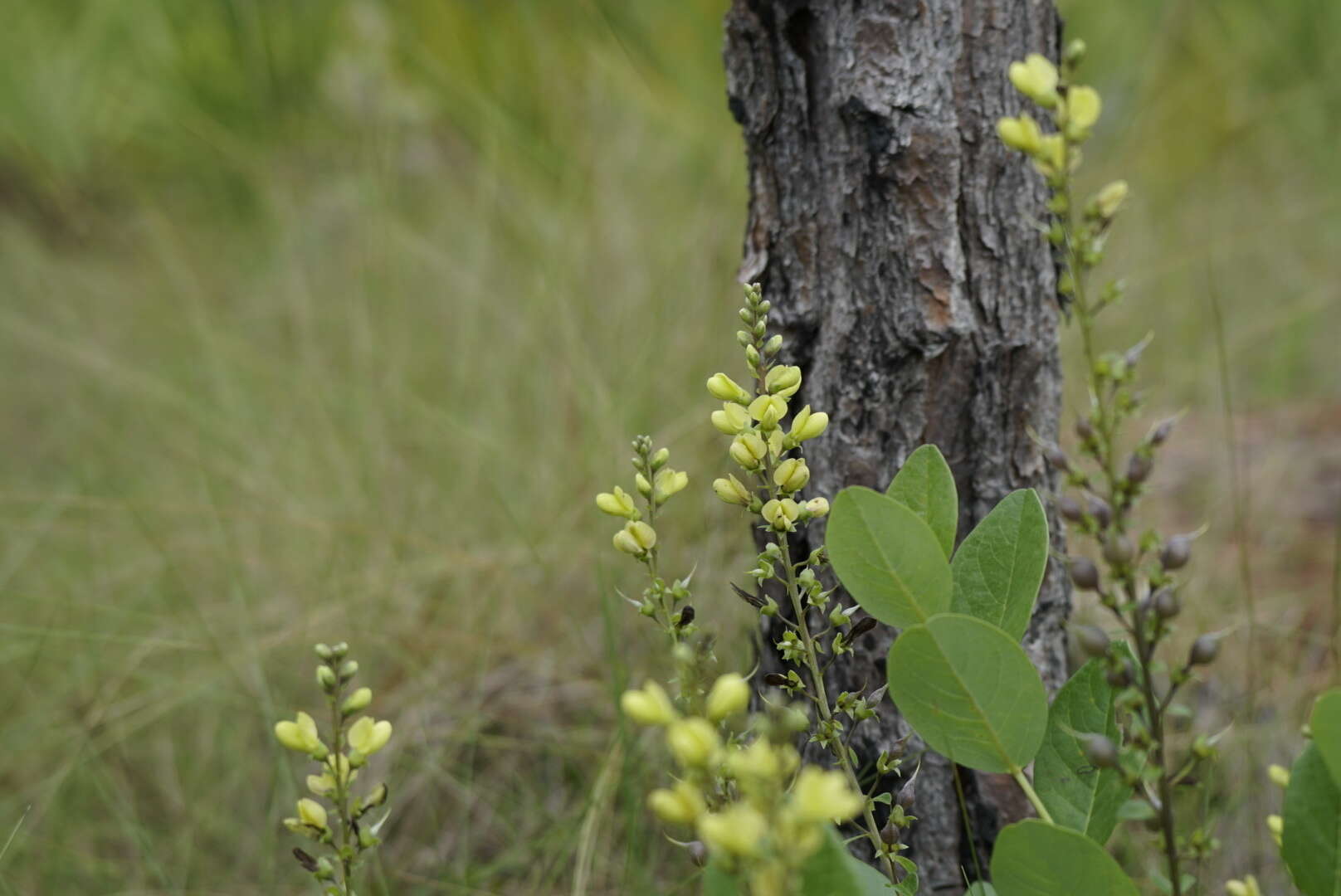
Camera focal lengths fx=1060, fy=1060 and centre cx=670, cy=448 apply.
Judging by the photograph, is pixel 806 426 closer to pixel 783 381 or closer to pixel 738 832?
pixel 783 381

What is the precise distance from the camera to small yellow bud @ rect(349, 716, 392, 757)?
0.60 meters

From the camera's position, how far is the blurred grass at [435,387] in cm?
140

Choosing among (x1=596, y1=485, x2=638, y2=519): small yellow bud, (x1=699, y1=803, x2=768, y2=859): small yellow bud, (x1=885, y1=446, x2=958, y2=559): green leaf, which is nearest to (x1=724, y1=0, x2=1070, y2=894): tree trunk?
(x1=885, y1=446, x2=958, y2=559): green leaf

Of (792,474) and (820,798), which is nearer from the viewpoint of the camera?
(820,798)

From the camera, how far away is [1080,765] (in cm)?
67

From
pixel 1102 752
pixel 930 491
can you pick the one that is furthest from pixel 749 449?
pixel 1102 752

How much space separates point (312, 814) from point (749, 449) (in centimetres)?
32

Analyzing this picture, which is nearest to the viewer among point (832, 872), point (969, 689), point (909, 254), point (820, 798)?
point (820, 798)

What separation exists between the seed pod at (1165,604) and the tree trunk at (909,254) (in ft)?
1.28

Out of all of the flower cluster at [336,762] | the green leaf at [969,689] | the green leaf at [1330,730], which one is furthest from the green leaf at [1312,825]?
the flower cluster at [336,762]

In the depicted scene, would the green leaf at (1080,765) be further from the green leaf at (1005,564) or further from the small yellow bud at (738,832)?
the small yellow bud at (738,832)

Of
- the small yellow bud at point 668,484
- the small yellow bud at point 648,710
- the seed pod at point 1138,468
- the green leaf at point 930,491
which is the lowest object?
the small yellow bud at point 648,710

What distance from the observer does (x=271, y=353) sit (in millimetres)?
2994

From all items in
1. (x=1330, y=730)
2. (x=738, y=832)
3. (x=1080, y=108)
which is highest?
(x=1080, y=108)
